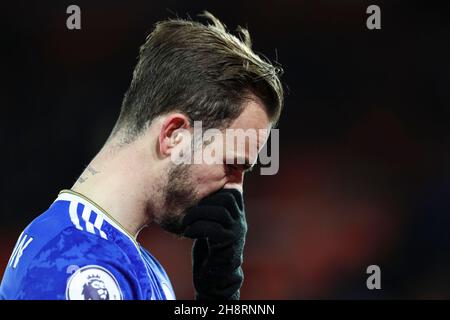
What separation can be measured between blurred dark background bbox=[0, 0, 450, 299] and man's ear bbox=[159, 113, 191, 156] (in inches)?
137

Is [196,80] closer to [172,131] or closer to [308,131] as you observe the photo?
[172,131]

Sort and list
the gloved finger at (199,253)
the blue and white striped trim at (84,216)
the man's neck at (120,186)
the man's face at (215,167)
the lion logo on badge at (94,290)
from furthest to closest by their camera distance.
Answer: the gloved finger at (199,253) → the man's face at (215,167) → the man's neck at (120,186) → the blue and white striped trim at (84,216) → the lion logo on badge at (94,290)

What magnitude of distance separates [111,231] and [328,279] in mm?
3908

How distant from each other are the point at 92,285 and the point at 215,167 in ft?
2.04

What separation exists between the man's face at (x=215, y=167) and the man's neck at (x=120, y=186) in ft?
0.28

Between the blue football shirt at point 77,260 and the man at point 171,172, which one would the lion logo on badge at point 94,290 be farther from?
the man at point 171,172

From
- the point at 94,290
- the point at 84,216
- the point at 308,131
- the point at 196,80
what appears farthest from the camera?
the point at 308,131

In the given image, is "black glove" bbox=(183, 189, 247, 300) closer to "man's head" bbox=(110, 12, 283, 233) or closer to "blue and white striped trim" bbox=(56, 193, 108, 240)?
"man's head" bbox=(110, 12, 283, 233)

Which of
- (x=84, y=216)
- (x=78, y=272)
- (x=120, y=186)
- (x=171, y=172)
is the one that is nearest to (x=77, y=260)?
(x=78, y=272)

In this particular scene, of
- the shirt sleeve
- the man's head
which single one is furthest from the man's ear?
the shirt sleeve

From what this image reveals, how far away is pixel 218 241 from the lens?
2031 millimetres

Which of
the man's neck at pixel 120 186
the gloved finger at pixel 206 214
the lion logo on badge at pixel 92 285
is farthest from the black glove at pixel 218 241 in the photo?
the lion logo on badge at pixel 92 285

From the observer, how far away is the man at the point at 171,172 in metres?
1.73

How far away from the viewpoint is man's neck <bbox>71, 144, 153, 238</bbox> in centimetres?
184
